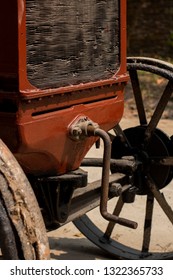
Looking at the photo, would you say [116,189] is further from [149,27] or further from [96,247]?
[149,27]

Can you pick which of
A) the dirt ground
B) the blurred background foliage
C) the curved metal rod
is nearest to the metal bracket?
the curved metal rod

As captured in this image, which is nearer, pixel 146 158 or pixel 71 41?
pixel 71 41

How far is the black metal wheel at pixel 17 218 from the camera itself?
253cm

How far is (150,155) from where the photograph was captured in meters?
4.23

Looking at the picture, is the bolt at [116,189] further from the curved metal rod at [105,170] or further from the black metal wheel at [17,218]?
the black metal wheel at [17,218]

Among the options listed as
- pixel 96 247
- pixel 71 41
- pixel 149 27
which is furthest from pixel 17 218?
pixel 149 27

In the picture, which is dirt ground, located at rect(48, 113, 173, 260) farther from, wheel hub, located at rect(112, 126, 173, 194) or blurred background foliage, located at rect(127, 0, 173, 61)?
blurred background foliage, located at rect(127, 0, 173, 61)

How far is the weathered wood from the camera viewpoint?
3.01 metres

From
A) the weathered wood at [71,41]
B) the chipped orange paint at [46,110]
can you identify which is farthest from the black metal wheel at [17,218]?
the weathered wood at [71,41]

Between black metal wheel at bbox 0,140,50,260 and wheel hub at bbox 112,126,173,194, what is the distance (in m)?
1.67

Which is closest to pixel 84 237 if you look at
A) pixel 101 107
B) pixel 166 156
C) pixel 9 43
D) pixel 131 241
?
pixel 131 241

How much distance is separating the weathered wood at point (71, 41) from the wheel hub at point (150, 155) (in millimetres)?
705

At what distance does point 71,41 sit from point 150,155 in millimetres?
1177
